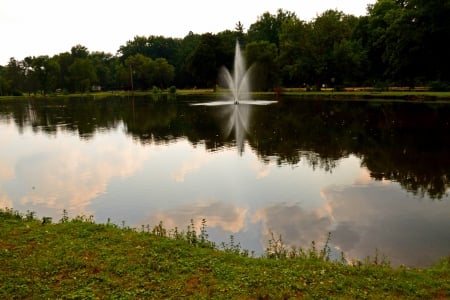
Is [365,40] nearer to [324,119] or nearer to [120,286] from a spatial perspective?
[324,119]

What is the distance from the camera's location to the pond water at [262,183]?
1102 cm

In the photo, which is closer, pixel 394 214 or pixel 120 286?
pixel 120 286

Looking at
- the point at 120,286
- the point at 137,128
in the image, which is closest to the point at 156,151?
the point at 137,128

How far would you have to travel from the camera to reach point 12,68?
14550 cm

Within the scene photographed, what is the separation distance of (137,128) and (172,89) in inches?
3035

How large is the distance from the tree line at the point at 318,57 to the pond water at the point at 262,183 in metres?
36.7

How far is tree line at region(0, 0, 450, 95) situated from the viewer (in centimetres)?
6044

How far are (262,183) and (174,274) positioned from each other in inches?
351

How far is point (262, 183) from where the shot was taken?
51.8 ft

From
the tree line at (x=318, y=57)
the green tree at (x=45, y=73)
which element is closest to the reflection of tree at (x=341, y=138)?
the tree line at (x=318, y=57)

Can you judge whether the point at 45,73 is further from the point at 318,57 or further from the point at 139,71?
the point at 318,57

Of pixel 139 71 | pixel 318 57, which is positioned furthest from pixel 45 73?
pixel 318 57

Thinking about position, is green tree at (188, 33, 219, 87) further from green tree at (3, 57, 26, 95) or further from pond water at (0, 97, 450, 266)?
pond water at (0, 97, 450, 266)

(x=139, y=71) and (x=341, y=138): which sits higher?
(x=139, y=71)
